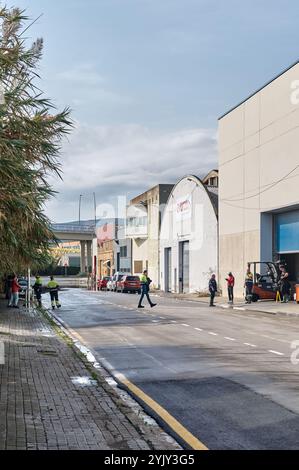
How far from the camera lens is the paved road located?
680cm

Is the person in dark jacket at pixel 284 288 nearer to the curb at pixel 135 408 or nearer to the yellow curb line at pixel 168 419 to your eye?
the curb at pixel 135 408

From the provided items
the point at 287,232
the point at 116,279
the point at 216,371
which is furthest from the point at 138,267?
the point at 216,371

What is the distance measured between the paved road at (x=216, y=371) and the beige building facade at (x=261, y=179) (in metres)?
13.4

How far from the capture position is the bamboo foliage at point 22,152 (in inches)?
278

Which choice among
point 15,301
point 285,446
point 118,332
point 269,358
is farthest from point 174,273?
point 285,446

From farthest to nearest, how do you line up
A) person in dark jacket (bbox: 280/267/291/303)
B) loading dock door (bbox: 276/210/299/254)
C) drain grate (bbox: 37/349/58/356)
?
1. loading dock door (bbox: 276/210/299/254)
2. person in dark jacket (bbox: 280/267/291/303)
3. drain grate (bbox: 37/349/58/356)

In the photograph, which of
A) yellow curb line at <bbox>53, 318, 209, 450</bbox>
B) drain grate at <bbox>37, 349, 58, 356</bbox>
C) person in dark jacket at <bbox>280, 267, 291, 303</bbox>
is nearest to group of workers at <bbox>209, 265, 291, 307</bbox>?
person in dark jacket at <bbox>280, 267, 291, 303</bbox>

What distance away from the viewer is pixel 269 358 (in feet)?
38.8

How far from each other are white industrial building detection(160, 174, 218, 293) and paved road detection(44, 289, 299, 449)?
2403cm

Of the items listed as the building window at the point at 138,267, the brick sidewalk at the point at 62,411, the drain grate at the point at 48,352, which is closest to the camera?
the brick sidewalk at the point at 62,411

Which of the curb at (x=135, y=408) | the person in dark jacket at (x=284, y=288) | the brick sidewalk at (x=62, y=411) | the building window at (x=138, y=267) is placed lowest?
the curb at (x=135, y=408)

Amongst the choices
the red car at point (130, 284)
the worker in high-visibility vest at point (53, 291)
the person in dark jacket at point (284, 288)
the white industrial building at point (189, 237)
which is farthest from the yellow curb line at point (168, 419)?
A: the red car at point (130, 284)

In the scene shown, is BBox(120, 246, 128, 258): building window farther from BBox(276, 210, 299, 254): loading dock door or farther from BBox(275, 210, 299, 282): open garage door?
BBox(276, 210, 299, 254): loading dock door
